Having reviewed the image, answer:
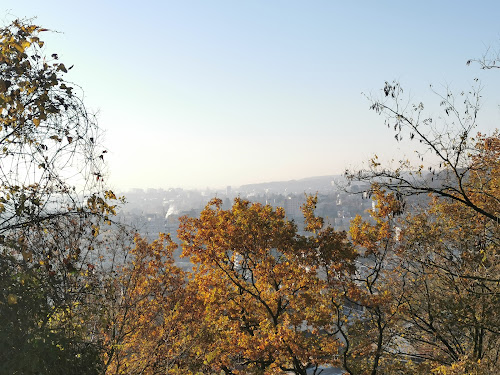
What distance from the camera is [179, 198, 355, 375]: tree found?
12.1 meters

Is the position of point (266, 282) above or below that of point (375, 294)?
above

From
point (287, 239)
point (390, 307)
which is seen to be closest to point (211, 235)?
point (287, 239)

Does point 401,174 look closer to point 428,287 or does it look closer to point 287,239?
point 287,239

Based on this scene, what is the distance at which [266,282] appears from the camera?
13.5 meters

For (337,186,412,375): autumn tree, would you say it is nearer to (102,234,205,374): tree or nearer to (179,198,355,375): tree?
(179,198,355,375): tree

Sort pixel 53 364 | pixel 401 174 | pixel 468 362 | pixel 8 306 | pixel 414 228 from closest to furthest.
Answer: pixel 8 306, pixel 53 364, pixel 401 174, pixel 468 362, pixel 414 228

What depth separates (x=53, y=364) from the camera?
13.7ft

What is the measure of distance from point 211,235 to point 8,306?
31.2ft

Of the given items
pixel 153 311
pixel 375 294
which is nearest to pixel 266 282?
pixel 375 294

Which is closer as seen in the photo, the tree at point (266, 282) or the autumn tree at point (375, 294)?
the tree at point (266, 282)

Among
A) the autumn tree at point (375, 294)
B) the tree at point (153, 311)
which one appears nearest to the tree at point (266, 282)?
the autumn tree at point (375, 294)

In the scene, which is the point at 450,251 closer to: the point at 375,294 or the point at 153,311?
the point at 375,294

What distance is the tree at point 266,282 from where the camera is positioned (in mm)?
12133

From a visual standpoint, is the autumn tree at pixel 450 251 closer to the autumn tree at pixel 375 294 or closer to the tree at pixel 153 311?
the autumn tree at pixel 375 294
